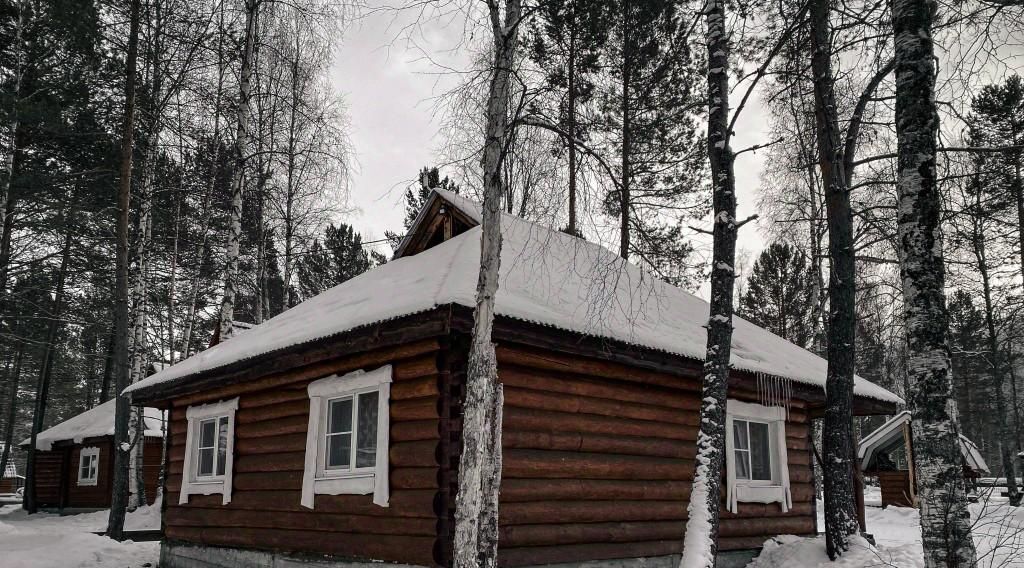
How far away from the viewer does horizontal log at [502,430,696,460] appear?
723 centimetres

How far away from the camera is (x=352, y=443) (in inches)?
304

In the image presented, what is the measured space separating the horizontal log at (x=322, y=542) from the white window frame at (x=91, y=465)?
52.7 ft

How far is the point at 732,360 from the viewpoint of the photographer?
8.95 metres

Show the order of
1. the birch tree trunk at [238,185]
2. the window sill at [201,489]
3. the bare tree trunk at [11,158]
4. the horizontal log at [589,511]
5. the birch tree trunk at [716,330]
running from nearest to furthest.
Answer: the birch tree trunk at [716,330]
the horizontal log at [589,511]
the window sill at [201,489]
the birch tree trunk at [238,185]
the bare tree trunk at [11,158]

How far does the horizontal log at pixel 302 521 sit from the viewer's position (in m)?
6.96

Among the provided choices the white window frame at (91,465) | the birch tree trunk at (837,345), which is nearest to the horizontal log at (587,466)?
the birch tree trunk at (837,345)

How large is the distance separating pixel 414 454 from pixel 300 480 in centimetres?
221

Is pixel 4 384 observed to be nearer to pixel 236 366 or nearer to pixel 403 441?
pixel 236 366

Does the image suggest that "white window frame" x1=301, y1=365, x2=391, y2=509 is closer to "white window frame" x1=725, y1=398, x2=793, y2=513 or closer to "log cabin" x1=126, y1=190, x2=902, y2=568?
"log cabin" x1=126, y1=190, x2=902, y2=568

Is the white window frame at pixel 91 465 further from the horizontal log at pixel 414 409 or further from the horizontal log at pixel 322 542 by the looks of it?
the horizontal log at pixel 414 409

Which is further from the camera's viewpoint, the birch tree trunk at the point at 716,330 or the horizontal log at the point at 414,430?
the horizontal log at the point at 414,430

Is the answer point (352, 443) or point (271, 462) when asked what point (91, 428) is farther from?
point (352, 443)

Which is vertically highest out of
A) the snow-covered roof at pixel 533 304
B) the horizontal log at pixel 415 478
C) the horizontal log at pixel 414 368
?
the snow-covered roof at pixel 533 304

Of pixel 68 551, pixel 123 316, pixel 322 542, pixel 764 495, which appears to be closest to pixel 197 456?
pixel 68 551
